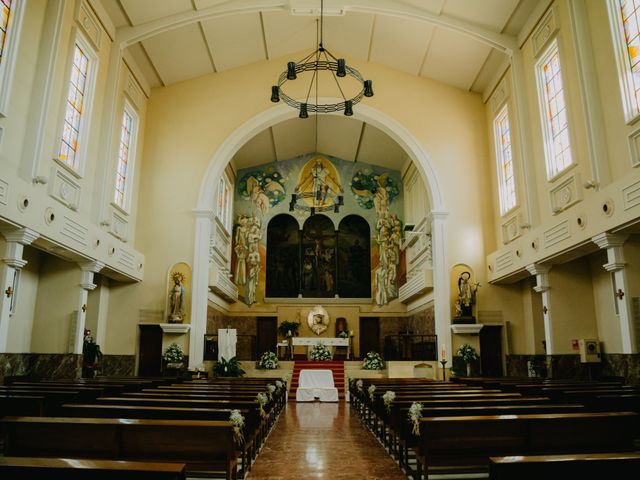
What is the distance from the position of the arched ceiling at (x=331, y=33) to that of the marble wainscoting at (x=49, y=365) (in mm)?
8003

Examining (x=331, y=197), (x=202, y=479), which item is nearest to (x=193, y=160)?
(x=331, y=197)

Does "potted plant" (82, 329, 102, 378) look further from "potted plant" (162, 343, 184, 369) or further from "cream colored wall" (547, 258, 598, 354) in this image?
"cream colored wall" (547, 258, 598, 354)

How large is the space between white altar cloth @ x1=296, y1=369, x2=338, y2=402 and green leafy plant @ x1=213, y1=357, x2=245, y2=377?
6.27 ft

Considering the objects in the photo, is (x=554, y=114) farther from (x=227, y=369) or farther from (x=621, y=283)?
(x=227, y=369)

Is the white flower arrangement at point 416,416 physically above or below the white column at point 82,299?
below

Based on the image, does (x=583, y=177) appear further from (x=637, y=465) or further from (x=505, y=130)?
(x=637, y=465)

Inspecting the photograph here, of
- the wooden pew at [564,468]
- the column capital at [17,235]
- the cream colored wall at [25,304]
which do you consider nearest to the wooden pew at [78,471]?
the wooden pew at [564,468]

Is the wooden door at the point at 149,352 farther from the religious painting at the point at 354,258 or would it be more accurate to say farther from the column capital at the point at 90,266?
the religious painting at the point at 354,258

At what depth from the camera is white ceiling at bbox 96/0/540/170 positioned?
13.5 meters

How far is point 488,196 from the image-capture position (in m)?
16.4

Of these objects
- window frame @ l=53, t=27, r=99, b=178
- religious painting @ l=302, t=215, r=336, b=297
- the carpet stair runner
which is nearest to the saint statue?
the carpet stair runner

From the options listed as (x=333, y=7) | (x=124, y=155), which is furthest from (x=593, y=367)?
(x=124, y=155)

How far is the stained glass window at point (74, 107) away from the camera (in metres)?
11.6

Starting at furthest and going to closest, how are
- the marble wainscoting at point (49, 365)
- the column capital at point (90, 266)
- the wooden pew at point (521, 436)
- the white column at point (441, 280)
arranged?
the white column at point (441, 280), the column capital at point (90, 266), the marble wainscoting at point (49, 365), the wooden pew at point (521, 436)
